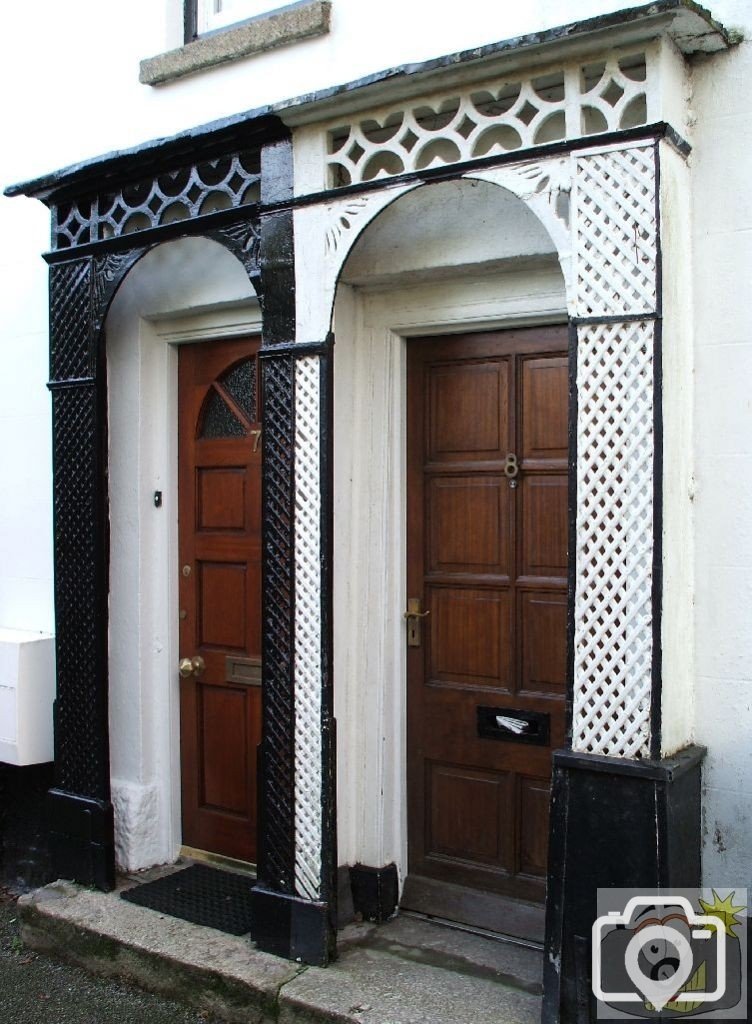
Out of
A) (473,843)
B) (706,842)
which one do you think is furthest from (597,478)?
(473,843)

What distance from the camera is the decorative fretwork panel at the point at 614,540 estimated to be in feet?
11.0

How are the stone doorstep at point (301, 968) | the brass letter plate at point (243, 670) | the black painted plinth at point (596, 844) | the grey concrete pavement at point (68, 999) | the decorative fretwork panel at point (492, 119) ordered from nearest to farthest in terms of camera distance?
the black painted plinth at point (596, 844) < the decorative fretwork panel at point (492, 119) < the stone doorstep at point (301, 968) < the grey concrete pavement at point (68, 999) < the brass letter plate at point (243, 670)

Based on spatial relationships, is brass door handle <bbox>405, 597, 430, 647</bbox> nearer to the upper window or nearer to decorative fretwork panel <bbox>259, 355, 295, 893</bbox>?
decorative fretwork panel <bbox>259, 355, 295, 893</bbox>

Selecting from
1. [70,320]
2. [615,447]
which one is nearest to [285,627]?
[615,447]

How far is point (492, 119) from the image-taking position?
3.68 metres

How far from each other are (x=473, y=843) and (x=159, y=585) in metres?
2.04

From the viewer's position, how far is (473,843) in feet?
14.7

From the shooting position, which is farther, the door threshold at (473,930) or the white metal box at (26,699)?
the white metal box at (26,699)

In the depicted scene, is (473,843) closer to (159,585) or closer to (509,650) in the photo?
(509,650)

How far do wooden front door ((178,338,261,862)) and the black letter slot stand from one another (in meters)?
1.24

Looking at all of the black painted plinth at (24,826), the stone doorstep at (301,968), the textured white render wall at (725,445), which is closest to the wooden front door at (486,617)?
the stone doorstep at (301,968)

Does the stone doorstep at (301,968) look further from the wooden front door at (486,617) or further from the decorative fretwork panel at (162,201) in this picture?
the decorative fretwork panel at (162,201)

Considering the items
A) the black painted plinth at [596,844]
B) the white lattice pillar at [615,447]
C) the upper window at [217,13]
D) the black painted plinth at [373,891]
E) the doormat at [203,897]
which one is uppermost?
the upper window at [217,13]

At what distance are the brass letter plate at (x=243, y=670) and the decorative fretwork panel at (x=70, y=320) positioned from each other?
62.3 inches
